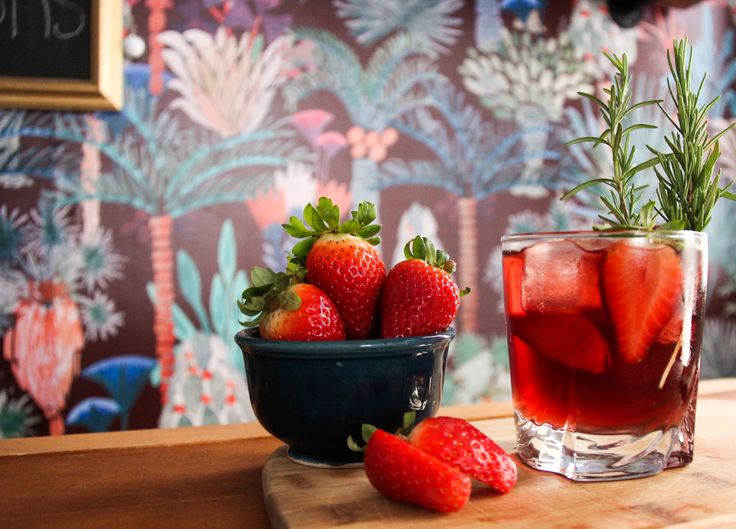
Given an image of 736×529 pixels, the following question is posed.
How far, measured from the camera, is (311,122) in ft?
5.49

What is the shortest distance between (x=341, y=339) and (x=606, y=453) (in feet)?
0.78

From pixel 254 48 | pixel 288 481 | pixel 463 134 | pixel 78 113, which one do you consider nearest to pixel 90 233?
pixel 78 113

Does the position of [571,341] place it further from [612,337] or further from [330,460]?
[330,460]

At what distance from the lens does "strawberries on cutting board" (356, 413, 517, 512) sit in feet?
1.47

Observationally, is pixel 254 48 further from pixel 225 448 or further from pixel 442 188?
pixel 225 448

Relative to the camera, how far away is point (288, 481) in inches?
20.8

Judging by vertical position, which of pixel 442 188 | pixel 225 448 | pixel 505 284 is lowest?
pixel 225 448

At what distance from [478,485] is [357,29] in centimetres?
142

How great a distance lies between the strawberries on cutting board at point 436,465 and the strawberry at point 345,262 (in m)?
0.13

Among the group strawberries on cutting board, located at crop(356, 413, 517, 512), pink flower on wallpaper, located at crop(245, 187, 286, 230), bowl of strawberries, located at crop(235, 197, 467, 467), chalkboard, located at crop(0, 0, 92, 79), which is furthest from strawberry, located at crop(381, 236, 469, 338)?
chalkboard, located at crop(0, 0, 92, 79)

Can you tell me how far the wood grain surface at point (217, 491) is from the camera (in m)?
0.46

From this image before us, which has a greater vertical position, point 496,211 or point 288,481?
point 496,211

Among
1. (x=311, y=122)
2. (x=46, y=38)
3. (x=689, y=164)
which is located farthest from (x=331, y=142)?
(x=689, y=164)

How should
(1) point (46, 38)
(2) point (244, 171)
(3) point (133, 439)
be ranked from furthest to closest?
(2) point (244, 171) → (1) point (46, 38) → (3) point (133, 439)
